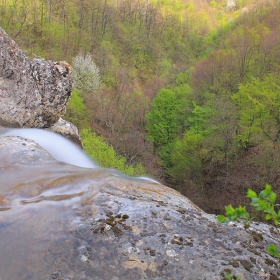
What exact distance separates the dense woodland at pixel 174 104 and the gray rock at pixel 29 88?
6.62m

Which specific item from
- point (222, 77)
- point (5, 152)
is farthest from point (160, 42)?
point (5, 152)

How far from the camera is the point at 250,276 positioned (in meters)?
3.13

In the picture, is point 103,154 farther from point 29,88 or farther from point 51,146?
point 51,146

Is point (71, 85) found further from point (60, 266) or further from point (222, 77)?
point (222, 77)

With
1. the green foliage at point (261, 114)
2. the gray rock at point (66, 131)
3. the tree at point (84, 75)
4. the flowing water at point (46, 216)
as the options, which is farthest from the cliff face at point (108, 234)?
the tree at point (84, 75)

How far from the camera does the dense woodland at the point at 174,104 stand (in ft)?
70.1

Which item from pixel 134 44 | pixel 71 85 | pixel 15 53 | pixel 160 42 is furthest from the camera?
pixel 160 42

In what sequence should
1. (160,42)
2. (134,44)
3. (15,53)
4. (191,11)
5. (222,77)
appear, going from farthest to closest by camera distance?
(191,11), (160,42), (134,44), (222,77), (15,53)

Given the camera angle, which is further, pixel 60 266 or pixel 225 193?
pixel 225 193

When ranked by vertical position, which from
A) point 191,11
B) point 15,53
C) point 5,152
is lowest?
point 5,152

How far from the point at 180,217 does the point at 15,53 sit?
11088 mm

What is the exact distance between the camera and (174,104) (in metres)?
33.2

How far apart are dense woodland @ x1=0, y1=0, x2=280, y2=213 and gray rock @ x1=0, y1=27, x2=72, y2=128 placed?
6624 mm

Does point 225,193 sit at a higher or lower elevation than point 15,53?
lower
